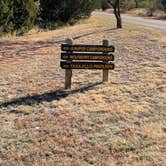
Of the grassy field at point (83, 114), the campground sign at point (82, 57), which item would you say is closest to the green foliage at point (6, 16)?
the grassy field at point (83, 114)

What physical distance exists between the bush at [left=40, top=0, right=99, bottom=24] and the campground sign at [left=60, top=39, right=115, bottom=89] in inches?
613

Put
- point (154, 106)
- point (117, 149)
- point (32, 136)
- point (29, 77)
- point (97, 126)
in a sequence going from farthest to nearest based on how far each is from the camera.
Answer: point (29, 77), point (154, 106), point (97, 126), point (32, 136), point (117, 149)

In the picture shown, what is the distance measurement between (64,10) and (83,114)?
741 inches

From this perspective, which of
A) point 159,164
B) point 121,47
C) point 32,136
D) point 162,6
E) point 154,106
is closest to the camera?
point 159,164

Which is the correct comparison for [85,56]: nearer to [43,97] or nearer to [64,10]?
[43,97]

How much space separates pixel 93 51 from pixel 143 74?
199 cm

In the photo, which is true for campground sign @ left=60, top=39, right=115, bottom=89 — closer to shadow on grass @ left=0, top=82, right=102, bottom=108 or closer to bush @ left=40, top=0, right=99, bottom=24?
shadow on grass @ left=0, top=82, right=102, bottom=108

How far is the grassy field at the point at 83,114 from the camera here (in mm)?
5711

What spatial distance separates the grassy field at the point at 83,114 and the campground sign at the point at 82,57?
470 millimetres

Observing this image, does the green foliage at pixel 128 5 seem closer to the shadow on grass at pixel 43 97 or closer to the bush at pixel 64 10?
the bush at pixel 64 10

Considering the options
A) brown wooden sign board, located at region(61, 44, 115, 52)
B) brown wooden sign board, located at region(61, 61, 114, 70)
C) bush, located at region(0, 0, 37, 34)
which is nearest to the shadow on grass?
brown wooden sign board, located at region(61, 61, 114, 70)

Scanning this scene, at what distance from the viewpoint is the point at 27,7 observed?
1961cm

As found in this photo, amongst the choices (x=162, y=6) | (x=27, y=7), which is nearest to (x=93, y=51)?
(x=27, y=7)

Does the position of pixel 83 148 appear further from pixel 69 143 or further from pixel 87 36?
pixel 87 36
